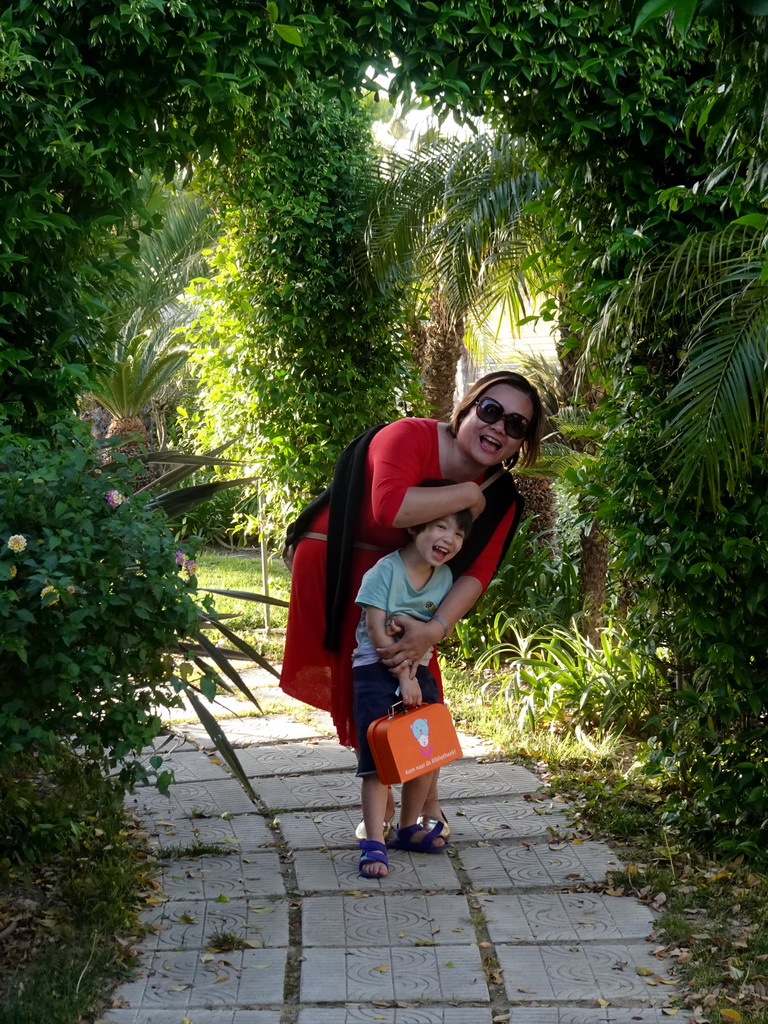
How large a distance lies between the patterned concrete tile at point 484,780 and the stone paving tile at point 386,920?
1167 mm

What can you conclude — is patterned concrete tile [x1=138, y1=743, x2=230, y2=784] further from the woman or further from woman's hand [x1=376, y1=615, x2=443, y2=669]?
woman's hand [x1=376, y1=615, x2=443, y2=669]

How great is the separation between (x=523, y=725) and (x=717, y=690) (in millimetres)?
1916

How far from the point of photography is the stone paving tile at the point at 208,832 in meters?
4.30

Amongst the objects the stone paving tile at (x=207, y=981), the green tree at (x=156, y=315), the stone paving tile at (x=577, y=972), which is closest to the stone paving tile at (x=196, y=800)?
the stone paving tile at (x=207, y=981)

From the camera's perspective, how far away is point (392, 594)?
4012mm

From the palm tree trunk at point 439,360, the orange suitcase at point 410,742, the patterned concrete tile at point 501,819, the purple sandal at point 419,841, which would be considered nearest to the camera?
the orange suitcase at point 410,742

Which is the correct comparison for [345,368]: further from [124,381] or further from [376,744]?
[124,381]

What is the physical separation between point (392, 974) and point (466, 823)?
1.36m

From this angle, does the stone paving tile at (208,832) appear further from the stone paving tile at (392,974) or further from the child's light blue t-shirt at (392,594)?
the stone paving tile at (392,974)

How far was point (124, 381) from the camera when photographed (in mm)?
12180

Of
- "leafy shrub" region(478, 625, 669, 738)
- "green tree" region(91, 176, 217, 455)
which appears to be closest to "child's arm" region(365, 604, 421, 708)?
"leafy shrub" region(478, 625, 669, 738)

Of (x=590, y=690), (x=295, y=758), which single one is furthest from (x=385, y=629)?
(x=590, y=690)

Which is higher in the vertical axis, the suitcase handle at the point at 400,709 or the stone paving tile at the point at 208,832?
the suitcase handle at the point at 400,709

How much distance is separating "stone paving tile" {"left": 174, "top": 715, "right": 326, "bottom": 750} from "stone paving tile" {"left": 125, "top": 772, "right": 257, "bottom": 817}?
2.05 ft
